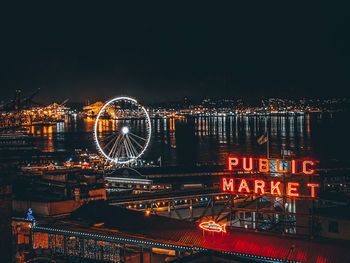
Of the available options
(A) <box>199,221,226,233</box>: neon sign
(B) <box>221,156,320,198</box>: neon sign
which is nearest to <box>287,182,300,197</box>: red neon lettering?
(B) <box>221,156,320,198</box>: neon sign

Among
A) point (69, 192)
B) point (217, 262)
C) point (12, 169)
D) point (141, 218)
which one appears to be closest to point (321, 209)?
point (141, 218)

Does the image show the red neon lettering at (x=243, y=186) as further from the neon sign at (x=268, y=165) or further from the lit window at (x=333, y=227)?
the lit window at (x=333, y=227)

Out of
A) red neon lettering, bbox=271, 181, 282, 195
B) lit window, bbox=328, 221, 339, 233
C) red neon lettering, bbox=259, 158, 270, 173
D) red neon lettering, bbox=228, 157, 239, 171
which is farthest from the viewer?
lit window, bbox=328, 221, 339, 233

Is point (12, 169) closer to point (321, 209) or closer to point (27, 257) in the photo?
point (27, 257)

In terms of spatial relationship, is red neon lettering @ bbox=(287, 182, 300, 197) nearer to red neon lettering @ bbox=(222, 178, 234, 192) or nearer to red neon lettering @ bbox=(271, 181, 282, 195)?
red neon lettering @ bbox=(271, 181, 282, 195)

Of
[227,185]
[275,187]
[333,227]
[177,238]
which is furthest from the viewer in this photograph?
[333,227]

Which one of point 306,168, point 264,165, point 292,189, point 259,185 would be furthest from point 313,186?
point 264,165

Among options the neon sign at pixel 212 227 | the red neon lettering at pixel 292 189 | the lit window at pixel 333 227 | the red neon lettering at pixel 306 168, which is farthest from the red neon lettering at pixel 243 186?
the lit window at pixel 333 227

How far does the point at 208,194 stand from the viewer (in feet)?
85.9

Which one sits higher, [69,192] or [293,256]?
[69,192]

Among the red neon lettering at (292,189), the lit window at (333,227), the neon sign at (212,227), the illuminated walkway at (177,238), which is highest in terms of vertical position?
the red neon lettering at (292,189)

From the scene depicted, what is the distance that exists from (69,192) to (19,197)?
265cm

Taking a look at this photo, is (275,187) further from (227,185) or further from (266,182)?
(227,185)

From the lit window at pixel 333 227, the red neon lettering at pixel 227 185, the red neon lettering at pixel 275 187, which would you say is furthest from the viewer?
the lit window at pixel 333 227
